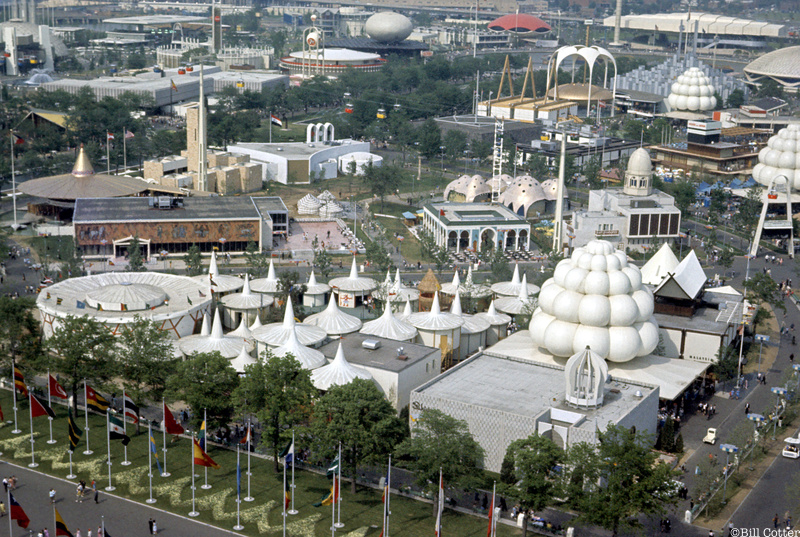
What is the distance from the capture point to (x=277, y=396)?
5806cm

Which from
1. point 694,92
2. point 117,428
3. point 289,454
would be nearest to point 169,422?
point 117,428

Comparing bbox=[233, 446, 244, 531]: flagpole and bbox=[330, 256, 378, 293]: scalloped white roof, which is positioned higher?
bbox=[330, 256, 378, 293]: scalloped white roof

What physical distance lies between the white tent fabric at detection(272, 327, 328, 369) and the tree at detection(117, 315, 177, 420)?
22.4 ft

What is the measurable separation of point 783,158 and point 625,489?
8074 cm

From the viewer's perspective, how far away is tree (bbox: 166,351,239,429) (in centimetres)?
6019

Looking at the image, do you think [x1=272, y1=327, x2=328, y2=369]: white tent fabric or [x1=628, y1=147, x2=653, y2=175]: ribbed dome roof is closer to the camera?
[x1=272, y1=327, x2=328, y2=369]: white tent fabric

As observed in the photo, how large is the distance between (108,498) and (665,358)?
3736 cm

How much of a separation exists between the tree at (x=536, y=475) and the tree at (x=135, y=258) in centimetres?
5066

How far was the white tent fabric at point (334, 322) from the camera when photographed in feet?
237

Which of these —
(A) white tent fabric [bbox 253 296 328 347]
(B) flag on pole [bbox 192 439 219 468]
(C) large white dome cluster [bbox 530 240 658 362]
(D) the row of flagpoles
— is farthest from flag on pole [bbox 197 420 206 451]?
(C) large white dome cluster [bbox 530 240 658 362]

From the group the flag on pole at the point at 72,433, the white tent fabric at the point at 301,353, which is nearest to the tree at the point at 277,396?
the white tent fabric at the point at 301,353

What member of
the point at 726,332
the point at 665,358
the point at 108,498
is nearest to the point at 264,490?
the point at 108,498

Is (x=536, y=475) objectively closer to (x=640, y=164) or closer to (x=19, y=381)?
(x=19, y=381)

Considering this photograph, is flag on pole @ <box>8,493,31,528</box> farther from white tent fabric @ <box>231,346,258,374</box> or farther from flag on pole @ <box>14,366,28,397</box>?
white tent fabric @ <box>231,346,258,374</box>
